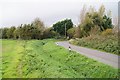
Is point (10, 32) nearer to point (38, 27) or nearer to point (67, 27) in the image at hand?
point (38, 27)

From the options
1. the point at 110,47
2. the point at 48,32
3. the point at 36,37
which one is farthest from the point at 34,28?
the point at 110,47

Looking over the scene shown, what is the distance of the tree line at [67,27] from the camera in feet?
237

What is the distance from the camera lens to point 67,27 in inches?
4535

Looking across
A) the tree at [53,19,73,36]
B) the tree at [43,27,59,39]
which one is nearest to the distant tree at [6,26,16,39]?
the tree at [43,27,59,39]

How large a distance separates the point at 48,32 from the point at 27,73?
8394cm

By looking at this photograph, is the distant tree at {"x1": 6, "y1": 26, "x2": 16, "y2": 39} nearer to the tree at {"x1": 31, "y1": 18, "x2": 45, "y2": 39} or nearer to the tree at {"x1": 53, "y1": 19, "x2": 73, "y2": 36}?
the tree at {"x1": 31, "y1": 18, "x2": 45, "y2": 39}

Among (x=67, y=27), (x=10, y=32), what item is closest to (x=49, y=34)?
(x=67, y=27)

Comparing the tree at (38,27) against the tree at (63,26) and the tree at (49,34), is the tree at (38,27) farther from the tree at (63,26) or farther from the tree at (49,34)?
the tree at (63,26)

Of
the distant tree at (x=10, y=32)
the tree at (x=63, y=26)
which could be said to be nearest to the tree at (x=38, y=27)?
the distant tree at (x=10, y=32)

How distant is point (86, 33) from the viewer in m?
73.8

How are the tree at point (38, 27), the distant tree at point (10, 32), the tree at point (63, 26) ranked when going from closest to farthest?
the tree at point (38, 27) < the distant tree at point (10, 32) < the tree at point (63, 26)

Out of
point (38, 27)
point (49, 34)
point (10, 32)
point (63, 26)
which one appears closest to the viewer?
point (38, 27)

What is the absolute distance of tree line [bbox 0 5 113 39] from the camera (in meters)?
72.2

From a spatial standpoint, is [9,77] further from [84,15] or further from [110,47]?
[84,15]
